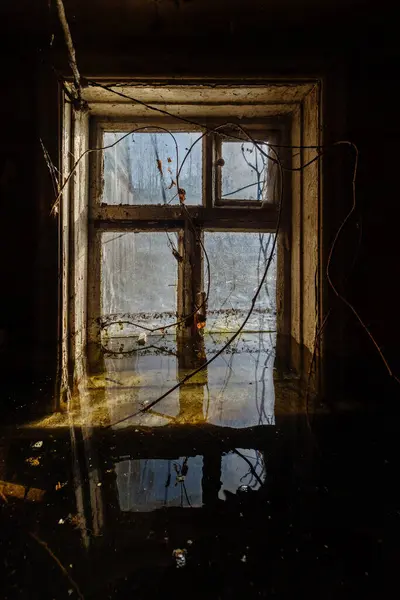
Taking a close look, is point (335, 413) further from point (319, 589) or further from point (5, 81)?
point (5, 81)

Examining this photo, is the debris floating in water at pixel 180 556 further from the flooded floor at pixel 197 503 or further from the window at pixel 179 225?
the window at pixel 179 225

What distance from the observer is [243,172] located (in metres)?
3.13

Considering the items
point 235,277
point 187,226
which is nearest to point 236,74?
point 187,226

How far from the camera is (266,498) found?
105cm

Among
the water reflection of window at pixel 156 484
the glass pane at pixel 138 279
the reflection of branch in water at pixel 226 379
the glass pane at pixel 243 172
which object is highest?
the glass pane at pixel 243 172

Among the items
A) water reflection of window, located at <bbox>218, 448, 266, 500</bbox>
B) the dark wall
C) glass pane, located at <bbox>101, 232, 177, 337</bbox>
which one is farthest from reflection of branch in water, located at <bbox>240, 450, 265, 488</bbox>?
glass pane, located at <bbox>101, 232, 177, 337</bbox>

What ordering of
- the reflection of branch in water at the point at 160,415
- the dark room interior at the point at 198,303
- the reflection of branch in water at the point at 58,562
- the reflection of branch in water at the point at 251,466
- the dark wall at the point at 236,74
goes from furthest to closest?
the dark wall at the point at 236,74
the reflection of branch in water at the point at 160,415
the reflection of branch in water at the point at 251,466
the dark room interior at the point at 198,303
the reflection of branch in water at the point at 58,562

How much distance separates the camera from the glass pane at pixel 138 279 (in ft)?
10.4

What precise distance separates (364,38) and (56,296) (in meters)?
2.36

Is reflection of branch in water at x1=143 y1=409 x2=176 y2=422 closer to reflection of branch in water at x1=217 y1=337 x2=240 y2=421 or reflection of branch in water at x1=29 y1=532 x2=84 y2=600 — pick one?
reflection of branch in water at x1=217 y1=337 x2=240 y2=421

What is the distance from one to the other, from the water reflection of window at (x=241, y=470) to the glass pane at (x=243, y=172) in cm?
238

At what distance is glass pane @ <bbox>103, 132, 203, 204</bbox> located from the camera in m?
3.05

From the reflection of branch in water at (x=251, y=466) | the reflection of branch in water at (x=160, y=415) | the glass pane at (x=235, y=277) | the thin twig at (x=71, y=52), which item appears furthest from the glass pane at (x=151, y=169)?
the reflection of branch in water at (x=251, y=466)

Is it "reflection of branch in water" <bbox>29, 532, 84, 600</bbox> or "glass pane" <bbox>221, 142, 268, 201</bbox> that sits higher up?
"glass pane" <bbox>221, 142, 268, 201</bbox>
